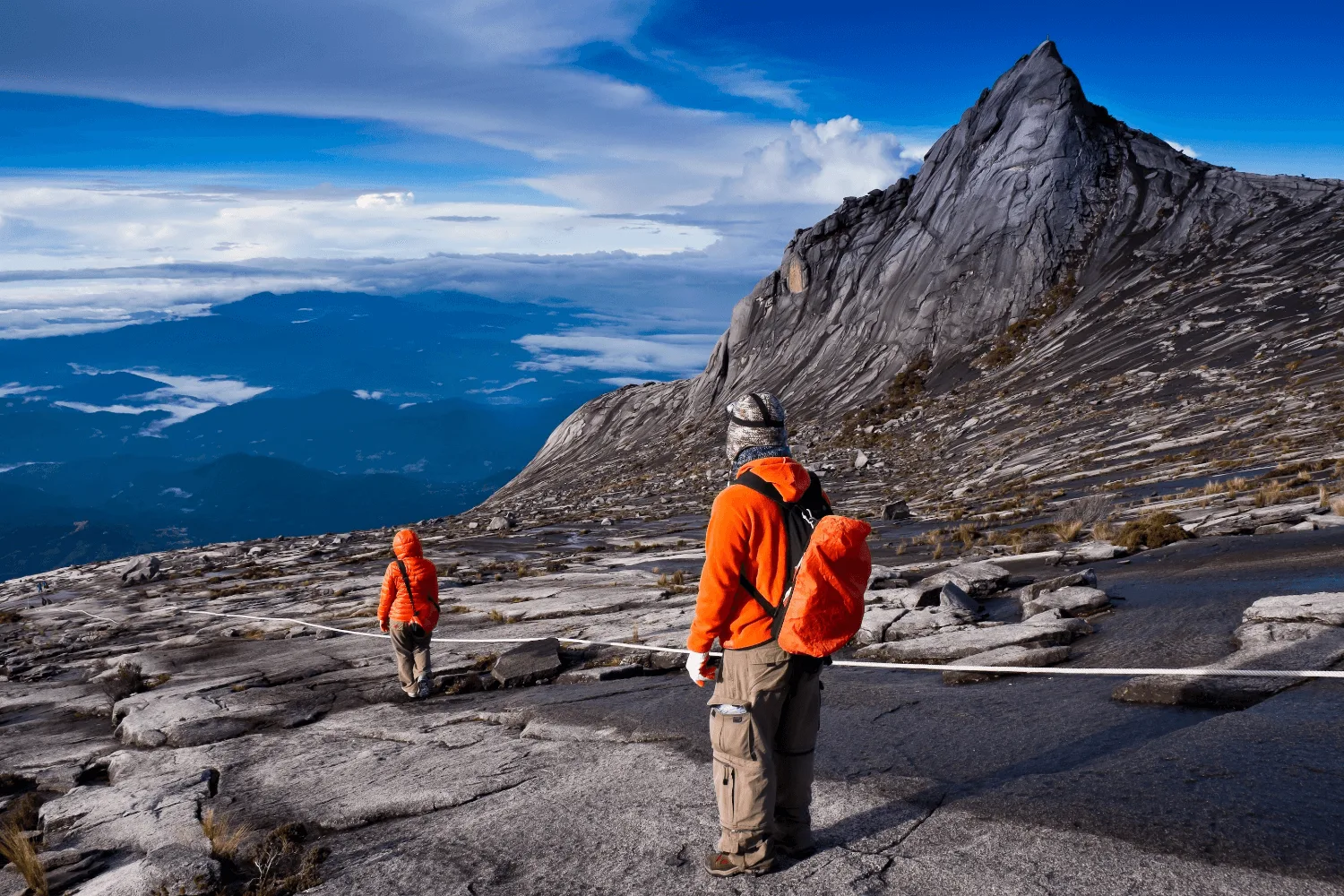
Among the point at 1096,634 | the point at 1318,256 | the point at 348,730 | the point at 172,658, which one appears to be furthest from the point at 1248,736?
the point at 1318,256

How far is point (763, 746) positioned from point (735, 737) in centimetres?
18

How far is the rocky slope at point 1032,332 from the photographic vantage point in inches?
1225

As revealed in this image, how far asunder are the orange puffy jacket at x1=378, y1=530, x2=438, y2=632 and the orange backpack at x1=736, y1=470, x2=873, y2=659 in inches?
301

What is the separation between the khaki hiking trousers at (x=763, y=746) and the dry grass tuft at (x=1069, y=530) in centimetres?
1386

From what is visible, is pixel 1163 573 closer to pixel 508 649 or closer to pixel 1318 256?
pixel 508 649

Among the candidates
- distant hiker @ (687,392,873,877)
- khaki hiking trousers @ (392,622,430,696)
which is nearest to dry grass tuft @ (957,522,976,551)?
khaki hiking trousers @ (392,622,430,696)

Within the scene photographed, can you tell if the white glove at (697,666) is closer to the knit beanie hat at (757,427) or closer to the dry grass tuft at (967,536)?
the knit beanie hat at (757,427)

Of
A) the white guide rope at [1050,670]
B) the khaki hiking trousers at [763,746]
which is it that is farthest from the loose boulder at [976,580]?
the khaki hiking trousers at [763,746]

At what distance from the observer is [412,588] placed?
38.4 ft

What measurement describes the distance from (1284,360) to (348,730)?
37829 millimetres

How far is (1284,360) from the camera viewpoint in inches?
1344

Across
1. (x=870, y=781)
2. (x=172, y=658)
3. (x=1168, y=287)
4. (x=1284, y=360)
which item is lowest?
(x=172, y=658)

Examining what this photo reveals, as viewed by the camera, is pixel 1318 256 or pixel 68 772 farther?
pixel 1318 256

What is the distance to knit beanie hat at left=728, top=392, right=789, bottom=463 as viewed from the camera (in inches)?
214
